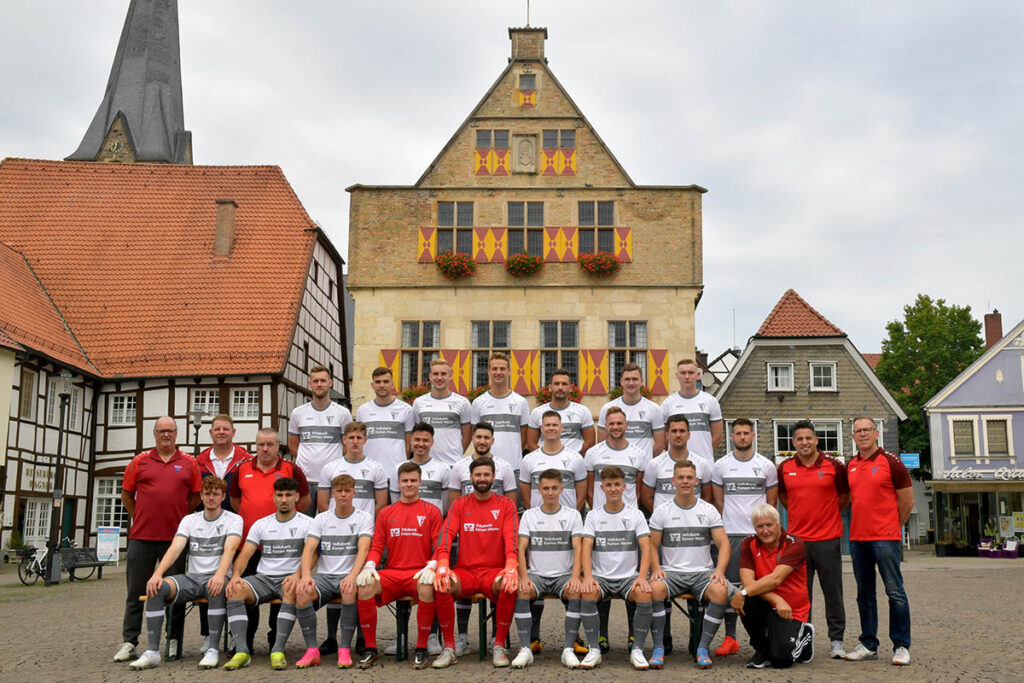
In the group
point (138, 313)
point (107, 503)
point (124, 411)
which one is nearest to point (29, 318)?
point (138, 313)

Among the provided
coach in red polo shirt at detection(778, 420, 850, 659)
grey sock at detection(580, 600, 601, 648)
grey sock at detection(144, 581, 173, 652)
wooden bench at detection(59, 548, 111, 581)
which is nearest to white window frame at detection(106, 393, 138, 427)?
wooden bench at detection(59, 548, 111, 581)

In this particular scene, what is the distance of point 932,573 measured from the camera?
24.0m

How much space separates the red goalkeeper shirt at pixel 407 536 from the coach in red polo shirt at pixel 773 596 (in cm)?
256

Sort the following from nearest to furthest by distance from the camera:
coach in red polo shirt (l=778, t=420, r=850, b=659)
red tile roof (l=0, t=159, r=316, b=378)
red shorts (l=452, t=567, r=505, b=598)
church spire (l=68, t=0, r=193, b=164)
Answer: red shorts (l=452, t=567, r=505, b=598) < coach in red polo shirt (l=778, t=420, r=850, b=659) < red tile roof (l=0, t=159, r=316, b=378) < church spire (l=68, t=0, r=193, b=164)

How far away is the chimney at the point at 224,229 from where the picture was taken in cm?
3134

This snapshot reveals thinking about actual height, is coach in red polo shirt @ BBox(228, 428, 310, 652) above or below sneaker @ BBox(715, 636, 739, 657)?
above

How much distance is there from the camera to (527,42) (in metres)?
30.0

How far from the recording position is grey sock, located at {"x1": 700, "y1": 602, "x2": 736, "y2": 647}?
→ 8.05 m

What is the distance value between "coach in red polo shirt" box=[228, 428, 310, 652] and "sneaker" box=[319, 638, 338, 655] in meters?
0.44

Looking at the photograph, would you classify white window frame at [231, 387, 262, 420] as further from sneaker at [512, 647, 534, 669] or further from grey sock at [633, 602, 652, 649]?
grey sock at [633, 602, 652, 649]

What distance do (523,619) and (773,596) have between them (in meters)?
2.00

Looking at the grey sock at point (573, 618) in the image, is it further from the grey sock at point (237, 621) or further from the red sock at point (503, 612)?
the grey sock at point (237, 621)

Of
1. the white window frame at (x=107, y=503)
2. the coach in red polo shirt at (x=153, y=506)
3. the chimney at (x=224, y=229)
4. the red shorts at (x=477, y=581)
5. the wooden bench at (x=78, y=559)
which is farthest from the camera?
the chimney at (x=224, y=229)

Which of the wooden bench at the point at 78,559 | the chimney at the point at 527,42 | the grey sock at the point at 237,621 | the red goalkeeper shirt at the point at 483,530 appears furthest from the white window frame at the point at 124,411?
the red goalkeeper shirt at the point at 483,530
